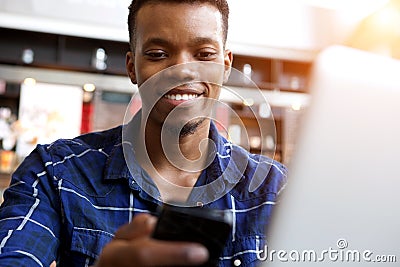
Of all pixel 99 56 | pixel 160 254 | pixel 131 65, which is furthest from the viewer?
pixel 99 56

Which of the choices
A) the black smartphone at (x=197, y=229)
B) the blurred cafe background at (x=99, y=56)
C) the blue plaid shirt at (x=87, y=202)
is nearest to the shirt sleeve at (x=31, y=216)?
the blue plaid shirt at (x=87, y=202)

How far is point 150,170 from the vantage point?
3.54 feet

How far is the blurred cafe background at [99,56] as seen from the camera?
3.51 metres

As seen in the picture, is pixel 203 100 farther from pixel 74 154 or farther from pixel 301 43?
pixel 301 43

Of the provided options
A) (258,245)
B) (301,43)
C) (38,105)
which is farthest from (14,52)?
(258,245)

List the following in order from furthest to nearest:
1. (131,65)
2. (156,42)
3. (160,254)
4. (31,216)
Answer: (131,65), (156,42), (31,216), (160,254)

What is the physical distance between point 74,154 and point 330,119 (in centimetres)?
76

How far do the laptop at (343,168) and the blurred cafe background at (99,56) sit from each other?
115 inches

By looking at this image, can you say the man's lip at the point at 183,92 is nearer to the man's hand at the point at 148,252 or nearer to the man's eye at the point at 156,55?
the man's eye at the point at 156,55

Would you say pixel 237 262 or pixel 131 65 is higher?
pixel 131 65

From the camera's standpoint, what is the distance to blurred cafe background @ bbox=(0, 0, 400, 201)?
3.51 metres

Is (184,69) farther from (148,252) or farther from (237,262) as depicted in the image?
(148,252)

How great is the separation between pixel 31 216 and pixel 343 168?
657mm

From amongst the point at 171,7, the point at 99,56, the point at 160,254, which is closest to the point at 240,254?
the point at 171,7
